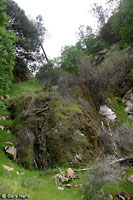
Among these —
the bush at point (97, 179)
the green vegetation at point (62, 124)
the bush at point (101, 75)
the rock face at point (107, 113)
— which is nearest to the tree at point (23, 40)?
the green vegetation at point (62, 124)

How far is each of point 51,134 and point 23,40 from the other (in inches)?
440

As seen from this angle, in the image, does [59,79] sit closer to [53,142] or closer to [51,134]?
[51,134]

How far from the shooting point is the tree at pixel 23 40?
1435 centimetres

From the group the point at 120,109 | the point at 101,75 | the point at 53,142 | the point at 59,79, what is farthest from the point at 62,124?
the point at 120,109

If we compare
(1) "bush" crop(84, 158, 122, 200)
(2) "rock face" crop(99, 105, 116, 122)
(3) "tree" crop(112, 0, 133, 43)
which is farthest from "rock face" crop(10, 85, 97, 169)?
(3) "tree" crop(112, 0, 133, 43)

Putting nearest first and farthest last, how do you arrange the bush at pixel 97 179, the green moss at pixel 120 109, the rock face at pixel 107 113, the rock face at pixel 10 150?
the bush at pixel 97 179 < the rock face at pixel 10 150 < the rock face at pixel 107 113 < the green moss at pixel 120 109

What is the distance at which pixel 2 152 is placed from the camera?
18.7 feet

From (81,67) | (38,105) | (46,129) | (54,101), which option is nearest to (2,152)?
(46,129)

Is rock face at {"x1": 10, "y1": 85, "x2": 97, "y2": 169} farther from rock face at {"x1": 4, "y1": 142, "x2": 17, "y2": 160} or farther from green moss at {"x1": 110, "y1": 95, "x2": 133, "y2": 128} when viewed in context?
green moss at {"x1": 110, "y1": 95, "x2": 133, "y2": 128}

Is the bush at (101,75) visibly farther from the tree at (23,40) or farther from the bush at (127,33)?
the tree at (23,40)

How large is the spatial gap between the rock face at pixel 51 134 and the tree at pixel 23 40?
7296 millimetres

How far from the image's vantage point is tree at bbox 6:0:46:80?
47.1 ft

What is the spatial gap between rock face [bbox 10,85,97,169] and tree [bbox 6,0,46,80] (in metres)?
7.30

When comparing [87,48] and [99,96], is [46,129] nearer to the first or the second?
[99,96]
